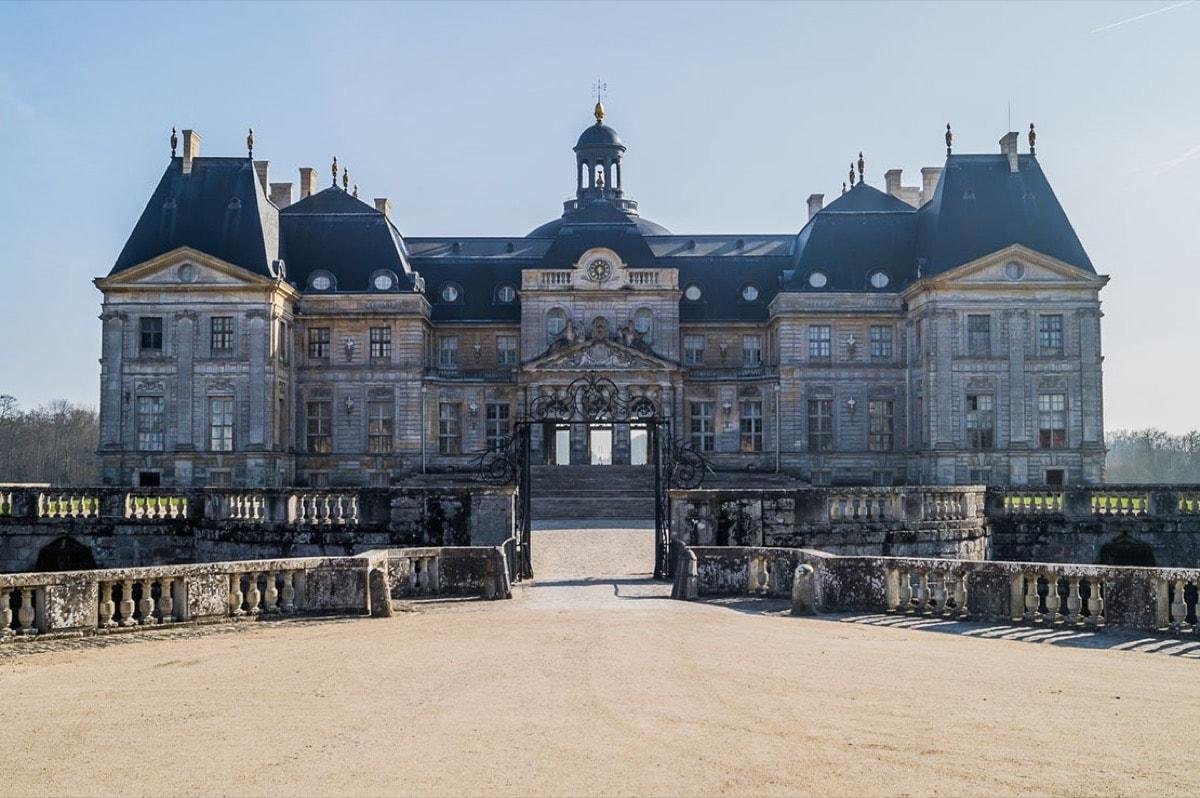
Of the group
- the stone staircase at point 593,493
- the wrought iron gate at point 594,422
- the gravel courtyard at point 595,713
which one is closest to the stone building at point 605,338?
the stone staircase at point 593,493

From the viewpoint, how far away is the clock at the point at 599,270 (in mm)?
49531

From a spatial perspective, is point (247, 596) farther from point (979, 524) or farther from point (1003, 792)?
point (979, 524)

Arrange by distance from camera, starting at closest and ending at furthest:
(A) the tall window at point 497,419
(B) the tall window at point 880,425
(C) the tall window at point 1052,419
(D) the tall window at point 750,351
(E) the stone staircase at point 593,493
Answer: (E) the stone staircase at point 593,493 < (C) the tall window at point 1052,419 < (B) the tall window at point 880,425 < (A) the tall window at point 497,419 < (D) the tall window at point 750,351

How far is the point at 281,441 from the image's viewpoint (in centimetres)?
4691

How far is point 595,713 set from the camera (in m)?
8.45

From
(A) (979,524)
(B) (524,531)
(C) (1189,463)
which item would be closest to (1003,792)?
(B) (524,531)

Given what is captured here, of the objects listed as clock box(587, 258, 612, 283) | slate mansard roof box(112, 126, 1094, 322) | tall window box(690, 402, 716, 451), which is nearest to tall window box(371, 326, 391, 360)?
slate mansard roof box(112, 126, 1094, 322)

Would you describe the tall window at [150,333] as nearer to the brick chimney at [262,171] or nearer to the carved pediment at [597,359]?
the brick chimney at [262,171]

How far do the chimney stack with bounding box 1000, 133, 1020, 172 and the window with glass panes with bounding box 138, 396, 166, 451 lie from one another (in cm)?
3561

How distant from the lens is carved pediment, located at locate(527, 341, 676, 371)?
47375mm

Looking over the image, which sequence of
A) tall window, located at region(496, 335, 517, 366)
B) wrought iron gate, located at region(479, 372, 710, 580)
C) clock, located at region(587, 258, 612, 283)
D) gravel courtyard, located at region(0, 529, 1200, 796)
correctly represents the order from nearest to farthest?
gravel courtyard, located at region(0, 529, 1200, 796), wrought iron gate, located at region(479, 372, 710, 580), clock, located at region(587, 258, 612, 283), tall window, located at region(496, 335, 517, 366)

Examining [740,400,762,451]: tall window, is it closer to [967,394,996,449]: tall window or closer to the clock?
the clock

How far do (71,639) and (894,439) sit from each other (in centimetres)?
3987

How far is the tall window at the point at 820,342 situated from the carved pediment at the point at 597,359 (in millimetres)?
6126
